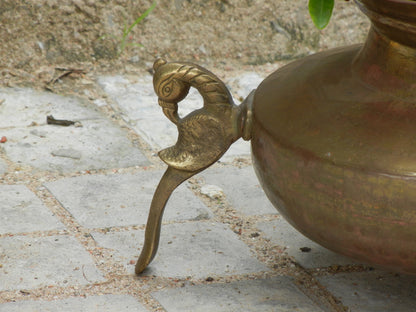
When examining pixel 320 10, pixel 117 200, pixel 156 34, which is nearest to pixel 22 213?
pixel 117 200

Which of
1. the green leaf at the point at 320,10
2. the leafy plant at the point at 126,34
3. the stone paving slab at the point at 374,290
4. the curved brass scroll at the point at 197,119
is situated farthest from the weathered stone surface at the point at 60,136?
the green leaf at the point at 320,10

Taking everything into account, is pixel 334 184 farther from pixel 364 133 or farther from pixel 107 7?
pixel 107 7

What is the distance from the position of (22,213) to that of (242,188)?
704mm

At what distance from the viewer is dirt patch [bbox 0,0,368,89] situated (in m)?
3.04

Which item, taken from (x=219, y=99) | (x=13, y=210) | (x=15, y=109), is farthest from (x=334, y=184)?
(x=15, y=109)

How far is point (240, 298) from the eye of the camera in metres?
1.71

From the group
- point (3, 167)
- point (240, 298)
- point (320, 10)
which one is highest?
point (320, 10)

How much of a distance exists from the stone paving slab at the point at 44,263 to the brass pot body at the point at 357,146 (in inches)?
23.4

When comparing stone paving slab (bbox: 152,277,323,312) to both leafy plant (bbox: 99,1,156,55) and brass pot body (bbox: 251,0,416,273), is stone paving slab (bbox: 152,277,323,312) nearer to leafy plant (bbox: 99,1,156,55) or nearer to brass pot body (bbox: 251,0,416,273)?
brass pot body (bbox: 251,0,416,273)

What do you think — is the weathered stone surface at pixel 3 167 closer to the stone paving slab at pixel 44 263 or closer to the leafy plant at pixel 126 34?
the stone paving slab at pixel 44 263

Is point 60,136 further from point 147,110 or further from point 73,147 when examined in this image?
point 147,110

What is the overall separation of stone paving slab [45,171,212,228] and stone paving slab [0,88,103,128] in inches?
19.2

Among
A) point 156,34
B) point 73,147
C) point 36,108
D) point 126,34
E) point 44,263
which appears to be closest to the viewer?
point 44,263

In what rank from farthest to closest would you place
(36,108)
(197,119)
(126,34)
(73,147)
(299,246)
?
(126,34)
(36,108)
(73,147)
(299,246)
(197,119)
